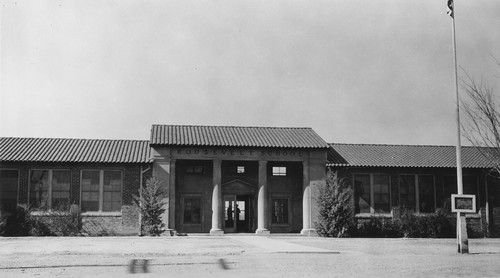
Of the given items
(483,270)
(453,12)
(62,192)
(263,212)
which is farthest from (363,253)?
(62,192)

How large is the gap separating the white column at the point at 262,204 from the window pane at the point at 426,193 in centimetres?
913

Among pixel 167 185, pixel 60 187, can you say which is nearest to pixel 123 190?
pixel 167 185

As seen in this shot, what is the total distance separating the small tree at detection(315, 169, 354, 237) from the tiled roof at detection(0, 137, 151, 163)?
31.1 feet

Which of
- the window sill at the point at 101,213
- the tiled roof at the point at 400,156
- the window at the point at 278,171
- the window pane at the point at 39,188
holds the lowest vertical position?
the window sill at the point at 101,213

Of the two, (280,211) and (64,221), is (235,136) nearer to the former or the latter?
(280,211)

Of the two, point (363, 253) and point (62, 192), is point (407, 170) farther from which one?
point (62, 192)

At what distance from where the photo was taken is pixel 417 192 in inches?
1271

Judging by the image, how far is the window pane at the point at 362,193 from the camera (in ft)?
104

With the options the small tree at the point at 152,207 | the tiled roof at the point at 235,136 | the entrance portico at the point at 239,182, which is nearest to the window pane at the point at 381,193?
the entrance portico at the point at 239,182

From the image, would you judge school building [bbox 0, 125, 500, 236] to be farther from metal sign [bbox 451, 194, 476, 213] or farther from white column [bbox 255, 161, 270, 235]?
metal sign [bbox 451, 194, 476, 213]

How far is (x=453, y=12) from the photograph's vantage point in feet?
58.6

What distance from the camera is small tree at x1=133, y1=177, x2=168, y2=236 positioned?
2820cm

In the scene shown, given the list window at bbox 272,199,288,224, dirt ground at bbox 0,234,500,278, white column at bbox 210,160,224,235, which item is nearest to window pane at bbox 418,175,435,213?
window at bbox 272,199,288,224

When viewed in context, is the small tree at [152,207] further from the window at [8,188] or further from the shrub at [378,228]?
the shrub at [378,228]
